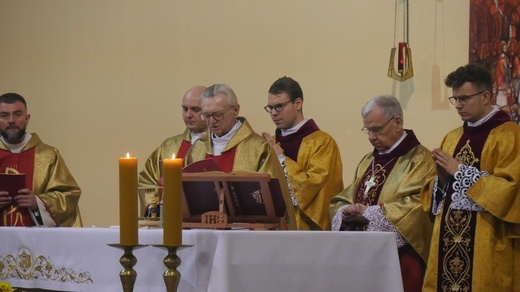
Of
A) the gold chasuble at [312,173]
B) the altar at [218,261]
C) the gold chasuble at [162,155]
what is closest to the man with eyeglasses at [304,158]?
the gold chasuble at [312,173]

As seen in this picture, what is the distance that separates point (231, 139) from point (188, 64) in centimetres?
296

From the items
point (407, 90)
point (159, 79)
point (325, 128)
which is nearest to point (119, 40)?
point (159, 79)

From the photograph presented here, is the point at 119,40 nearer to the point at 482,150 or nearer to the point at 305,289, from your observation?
the point at 482,150

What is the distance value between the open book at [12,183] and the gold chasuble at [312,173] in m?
1.74

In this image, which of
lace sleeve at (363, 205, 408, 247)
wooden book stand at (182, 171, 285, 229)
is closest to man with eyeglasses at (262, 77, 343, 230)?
lace sleeve at (363, 205, 408, 247)

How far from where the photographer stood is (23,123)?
6629 mm

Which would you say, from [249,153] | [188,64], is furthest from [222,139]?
[188,64]

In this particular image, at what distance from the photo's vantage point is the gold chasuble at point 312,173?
21.1 feet

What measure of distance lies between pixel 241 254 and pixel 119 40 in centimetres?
544

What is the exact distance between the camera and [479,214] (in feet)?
18.1

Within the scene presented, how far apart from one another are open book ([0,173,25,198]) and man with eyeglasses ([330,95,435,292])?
185 centimetres

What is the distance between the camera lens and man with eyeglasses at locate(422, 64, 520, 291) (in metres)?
5.36

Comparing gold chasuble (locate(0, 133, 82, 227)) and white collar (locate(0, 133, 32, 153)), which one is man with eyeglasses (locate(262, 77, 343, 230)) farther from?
white collar (locate(0, 133, 32, 153))

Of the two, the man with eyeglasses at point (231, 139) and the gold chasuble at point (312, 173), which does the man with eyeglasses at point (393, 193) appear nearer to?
the gold chasuble at point (312, 173)
